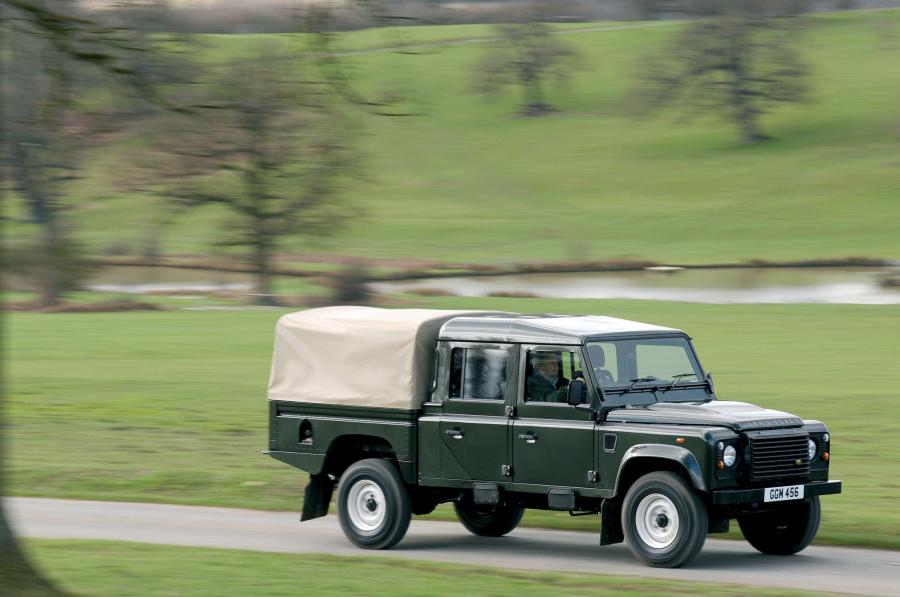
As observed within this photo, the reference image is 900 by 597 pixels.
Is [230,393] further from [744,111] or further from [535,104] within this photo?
[535,104]

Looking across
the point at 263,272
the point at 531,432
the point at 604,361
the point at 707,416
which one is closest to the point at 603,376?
the point at 604,361

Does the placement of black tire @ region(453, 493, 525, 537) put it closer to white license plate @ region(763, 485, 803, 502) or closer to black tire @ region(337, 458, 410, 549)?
black tire @ region(337, 458, 410, 549)

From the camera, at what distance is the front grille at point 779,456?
13.1m

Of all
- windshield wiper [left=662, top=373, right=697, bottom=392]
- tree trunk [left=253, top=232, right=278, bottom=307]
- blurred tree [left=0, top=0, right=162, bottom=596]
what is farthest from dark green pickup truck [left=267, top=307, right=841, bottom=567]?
tree trunk [left=253, top=232, right=278, bottom=307]

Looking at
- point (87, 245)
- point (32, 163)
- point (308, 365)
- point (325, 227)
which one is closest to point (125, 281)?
point (325, 227)

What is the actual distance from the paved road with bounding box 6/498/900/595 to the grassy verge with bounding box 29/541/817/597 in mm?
614

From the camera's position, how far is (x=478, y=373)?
14445 millimetres

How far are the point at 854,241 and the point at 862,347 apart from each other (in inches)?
1768

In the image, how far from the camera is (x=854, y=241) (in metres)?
80.9

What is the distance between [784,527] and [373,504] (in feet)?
13.2

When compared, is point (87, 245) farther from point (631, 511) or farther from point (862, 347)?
point (862, 347)

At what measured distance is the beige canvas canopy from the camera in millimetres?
14648

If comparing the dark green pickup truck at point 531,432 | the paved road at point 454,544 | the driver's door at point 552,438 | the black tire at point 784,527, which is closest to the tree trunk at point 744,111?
the paved road at point 454,544

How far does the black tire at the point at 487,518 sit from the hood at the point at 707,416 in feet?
8.60
